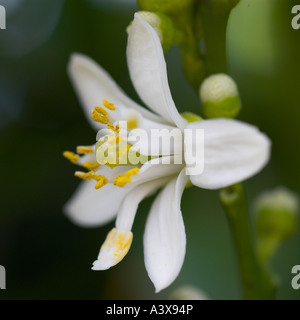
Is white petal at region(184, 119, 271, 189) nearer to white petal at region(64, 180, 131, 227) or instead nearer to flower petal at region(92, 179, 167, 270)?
flower petal at region(92, 179, 167, 270)

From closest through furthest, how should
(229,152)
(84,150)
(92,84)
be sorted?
(229,152), (84,150), (92,84)

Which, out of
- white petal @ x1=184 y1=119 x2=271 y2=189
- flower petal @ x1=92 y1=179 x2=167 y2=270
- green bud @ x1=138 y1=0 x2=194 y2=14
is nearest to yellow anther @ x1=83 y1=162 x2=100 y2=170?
flower petal @ x1=92 y1=179 x2=167 y2=270

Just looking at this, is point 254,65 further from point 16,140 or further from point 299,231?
point 16,140

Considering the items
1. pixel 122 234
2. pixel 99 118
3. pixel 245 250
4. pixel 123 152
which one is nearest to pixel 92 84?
pixel 99 118

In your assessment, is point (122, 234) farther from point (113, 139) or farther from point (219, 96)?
point (219, 96)

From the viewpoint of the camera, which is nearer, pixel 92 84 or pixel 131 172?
pixel 131 172
